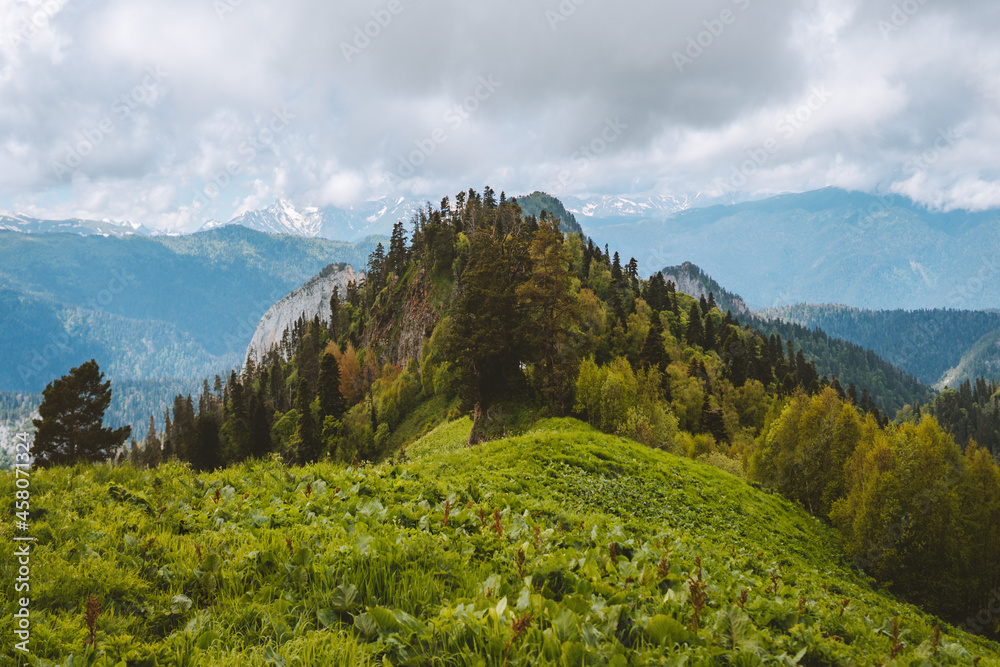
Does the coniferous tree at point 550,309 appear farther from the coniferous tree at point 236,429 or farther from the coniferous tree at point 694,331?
the coniferous tree at point 694,331

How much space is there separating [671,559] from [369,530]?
443 cm

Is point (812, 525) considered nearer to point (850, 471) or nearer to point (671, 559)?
point (850, 471)

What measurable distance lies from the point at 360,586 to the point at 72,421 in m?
50.6

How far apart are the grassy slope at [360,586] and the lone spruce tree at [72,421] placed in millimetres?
42123

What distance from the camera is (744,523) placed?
20609mm

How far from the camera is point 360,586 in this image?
14.5 ft

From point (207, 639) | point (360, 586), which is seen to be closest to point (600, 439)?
point (360, 586)

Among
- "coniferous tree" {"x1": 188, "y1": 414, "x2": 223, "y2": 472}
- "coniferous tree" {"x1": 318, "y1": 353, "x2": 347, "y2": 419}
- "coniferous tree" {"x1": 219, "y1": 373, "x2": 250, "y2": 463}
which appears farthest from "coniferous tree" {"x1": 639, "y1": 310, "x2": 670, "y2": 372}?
"coniferous tree" {"x1": 219, "y1": 373, "x2": 250, "y2": 463}

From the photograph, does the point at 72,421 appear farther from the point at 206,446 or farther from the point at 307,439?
the point at 206,446

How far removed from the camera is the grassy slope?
352 centimetres

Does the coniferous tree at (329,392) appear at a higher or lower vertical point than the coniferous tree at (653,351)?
lower

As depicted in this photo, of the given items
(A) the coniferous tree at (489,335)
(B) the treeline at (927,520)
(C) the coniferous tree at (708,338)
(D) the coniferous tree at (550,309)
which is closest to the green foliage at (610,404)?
(D) the coniferous tree at (550,309)

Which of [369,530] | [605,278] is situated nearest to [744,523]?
[369,530]

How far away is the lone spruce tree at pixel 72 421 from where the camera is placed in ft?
128
